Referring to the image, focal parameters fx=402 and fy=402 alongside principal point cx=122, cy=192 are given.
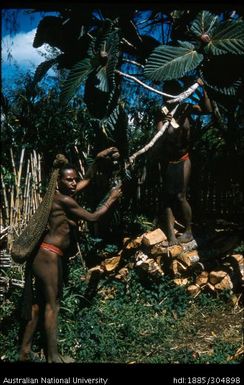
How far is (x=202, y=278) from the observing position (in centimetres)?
466

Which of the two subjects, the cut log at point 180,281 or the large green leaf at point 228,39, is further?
the cut log at point 180,281

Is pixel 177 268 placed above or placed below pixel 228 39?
below

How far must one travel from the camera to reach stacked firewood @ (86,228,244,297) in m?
4.59

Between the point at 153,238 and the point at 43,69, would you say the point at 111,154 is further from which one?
the point at 153,238

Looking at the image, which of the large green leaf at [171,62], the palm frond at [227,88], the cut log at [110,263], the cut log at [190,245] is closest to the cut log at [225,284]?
the cut log at [190,245]

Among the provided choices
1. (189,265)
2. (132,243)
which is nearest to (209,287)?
(189,265)

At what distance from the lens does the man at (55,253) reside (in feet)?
11.8

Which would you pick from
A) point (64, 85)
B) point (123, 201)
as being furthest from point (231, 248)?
point (64, 85)

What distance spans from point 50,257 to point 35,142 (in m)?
2.72

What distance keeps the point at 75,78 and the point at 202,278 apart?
2.67 metres

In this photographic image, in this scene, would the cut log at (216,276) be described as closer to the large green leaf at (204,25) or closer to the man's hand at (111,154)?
the man's hand at (111,154)

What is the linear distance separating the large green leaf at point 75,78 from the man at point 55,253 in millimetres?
678

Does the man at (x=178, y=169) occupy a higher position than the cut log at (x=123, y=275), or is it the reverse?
the man at (x=178, y=169)
